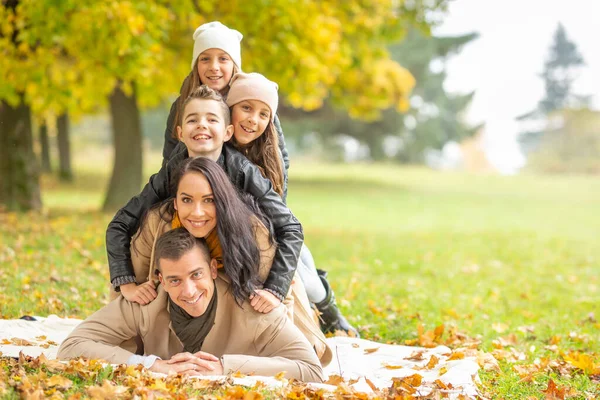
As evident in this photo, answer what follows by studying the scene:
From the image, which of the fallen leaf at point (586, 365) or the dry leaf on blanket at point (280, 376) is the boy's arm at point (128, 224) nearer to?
the dry leaf on blanket at point (280, 376)

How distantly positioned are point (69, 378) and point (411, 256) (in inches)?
327

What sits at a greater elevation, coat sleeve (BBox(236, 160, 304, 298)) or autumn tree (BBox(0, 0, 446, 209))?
autumn tree (BBox(0, 0, 446, 209))

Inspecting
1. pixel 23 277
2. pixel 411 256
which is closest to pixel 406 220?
pixel 411 256

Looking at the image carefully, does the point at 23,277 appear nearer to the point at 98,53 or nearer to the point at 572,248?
the point at 98,53

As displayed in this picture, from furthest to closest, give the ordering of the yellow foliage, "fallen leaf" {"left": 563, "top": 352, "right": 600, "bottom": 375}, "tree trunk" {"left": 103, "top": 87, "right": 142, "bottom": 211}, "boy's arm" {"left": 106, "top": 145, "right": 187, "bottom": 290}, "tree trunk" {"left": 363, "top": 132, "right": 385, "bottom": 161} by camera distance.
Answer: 1. "tree trunk" {"left": 363, "top": 132, "right": 385, "bottom": 161}
2. "tree trunk" {"left": 103, "top": 87, "right": 142, "bottom": 211}
3. the yellow foliage
4. "fallen leaf" {"left": 563, "top": 352, "right": 600, "bottom": 375}
5. "boy's arm" {"left": 106, "top": 145, "right": 187, "bottom": 290}

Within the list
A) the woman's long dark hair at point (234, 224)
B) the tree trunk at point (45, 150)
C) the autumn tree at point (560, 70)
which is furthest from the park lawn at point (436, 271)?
the autumn tree at point (560, 70)

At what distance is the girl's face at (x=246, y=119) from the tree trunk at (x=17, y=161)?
968 centimetres

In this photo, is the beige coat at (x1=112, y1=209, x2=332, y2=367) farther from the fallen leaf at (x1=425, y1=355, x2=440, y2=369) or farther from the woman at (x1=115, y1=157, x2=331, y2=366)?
the fallen leaf at (x1=425, y1=355, x2=440, y2=369)

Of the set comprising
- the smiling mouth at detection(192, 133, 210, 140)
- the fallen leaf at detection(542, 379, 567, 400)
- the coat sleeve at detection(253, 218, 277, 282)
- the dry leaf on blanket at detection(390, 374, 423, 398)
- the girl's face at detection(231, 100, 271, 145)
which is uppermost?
the girl's face at detection(231, 100, 271, 145)

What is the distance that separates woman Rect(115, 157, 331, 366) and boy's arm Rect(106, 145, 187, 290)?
0.22 feet

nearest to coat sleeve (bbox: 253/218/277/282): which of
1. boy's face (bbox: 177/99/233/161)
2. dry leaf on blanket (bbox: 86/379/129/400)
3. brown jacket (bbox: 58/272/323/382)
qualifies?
brown jacket (bbox: 58/272/323/382)

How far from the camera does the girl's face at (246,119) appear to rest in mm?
4484

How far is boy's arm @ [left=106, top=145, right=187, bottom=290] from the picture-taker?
171 inches

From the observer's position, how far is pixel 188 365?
4004 millimetres
